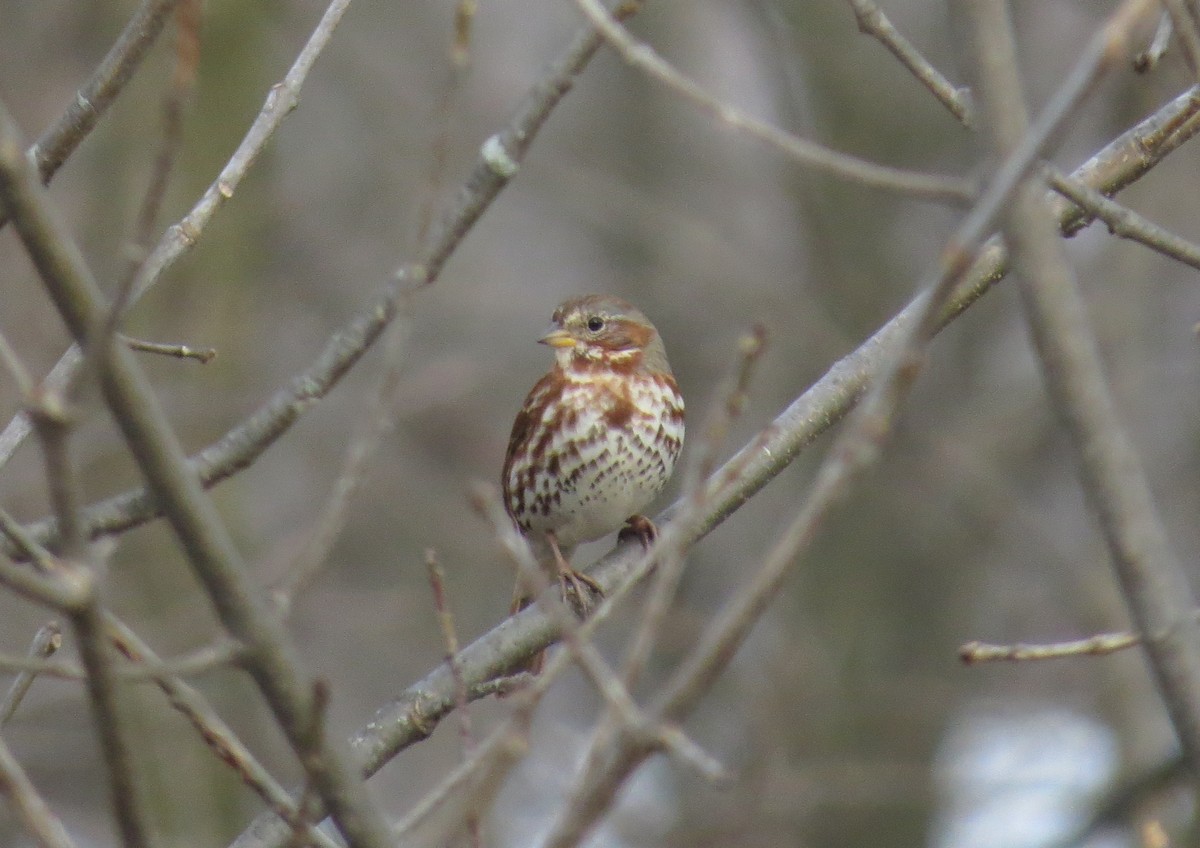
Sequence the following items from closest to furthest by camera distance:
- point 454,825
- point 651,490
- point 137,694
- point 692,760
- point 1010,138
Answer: point 692,760 < point 1010,138 < point 454,825 < point 651,490 < point 137,694

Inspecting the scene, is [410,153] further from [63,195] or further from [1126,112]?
[1126,112]

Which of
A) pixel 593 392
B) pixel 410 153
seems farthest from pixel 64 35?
pixel 593 392

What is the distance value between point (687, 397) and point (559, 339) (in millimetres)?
4161

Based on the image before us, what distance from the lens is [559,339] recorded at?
6285mm

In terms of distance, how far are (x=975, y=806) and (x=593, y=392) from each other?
374 cm

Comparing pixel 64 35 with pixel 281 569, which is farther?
pixel 64 35

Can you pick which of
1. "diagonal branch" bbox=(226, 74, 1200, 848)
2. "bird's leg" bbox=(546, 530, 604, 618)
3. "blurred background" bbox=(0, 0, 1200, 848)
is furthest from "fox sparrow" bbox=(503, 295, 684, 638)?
"diagonal branch" bbox=(226, 74, 1200, 848)

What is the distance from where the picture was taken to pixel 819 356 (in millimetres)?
9328

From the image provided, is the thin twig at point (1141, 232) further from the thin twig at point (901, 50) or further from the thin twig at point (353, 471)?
the thin twig at point (353, 471)

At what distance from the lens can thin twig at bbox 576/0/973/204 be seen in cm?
225

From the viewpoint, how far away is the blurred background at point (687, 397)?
8.29 m

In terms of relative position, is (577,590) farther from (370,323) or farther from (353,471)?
(353,471)

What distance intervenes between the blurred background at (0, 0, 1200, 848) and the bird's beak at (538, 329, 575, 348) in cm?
132

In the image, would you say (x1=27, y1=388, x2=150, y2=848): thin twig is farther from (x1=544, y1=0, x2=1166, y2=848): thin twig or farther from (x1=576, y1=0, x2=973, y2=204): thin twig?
(x1=576, y1=0, x2=973, y2=204): thin twig
